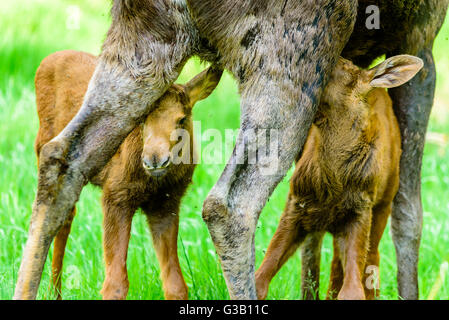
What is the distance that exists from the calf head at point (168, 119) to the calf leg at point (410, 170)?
4.79 feet

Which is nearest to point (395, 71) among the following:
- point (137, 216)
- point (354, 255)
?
point (354, 255)

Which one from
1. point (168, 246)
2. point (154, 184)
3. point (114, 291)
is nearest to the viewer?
point (114, 291)

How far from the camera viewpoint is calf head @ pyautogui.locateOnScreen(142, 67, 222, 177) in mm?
4004

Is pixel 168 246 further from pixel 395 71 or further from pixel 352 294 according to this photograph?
pixel 395 71

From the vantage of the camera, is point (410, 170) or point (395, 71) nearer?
point (395, 71)

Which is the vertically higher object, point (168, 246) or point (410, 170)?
point (410, 170)

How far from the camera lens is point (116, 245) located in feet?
14.5

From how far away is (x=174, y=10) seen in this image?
12.9 ft

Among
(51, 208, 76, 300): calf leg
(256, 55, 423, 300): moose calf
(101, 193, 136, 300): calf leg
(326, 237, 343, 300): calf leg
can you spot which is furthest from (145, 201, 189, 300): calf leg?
Result: (326, 237, 343, 300): calf leg

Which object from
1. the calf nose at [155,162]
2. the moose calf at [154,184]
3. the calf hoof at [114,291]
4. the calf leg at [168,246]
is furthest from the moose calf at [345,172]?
the calf nose at [155,162]

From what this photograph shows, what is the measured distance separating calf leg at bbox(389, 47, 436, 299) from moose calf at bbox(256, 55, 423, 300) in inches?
24.4

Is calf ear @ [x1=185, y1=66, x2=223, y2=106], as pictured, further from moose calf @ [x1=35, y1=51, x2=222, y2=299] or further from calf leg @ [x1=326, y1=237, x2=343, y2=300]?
calf leg @ [x1=326, y1=237, x2=343, y2=300]

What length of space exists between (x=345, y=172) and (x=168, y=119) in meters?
1.04

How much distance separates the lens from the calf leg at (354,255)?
4254mm
